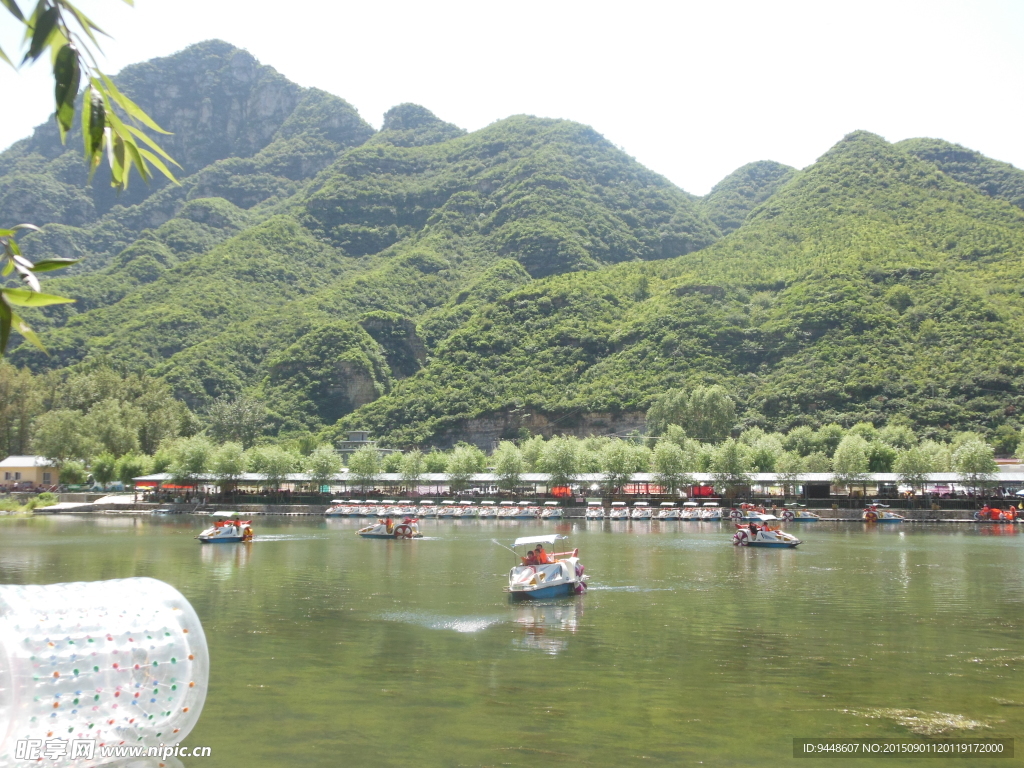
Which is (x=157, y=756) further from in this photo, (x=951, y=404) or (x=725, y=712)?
(x=951, y=404)

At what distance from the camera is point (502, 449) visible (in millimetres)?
115250

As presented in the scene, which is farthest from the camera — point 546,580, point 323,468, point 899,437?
point 899,437

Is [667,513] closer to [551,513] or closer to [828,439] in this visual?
[551,513]

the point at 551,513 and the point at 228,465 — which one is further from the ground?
the point at 228,465

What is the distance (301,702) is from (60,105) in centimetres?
1660

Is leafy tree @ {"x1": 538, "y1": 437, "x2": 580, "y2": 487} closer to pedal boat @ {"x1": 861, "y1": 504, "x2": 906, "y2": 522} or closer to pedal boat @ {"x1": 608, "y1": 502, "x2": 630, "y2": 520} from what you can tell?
pedal boat @ {"x1": 608, "y1": 502, "x2": 630, "y2": 520}

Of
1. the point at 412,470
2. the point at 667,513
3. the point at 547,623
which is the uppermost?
the point at 412,470

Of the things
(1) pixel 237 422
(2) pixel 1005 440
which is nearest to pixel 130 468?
(1) pixel 237 422

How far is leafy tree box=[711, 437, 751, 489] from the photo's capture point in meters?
100

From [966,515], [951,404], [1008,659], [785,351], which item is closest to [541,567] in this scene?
[1008,659]

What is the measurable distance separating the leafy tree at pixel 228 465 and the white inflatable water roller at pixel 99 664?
97490 millimetres

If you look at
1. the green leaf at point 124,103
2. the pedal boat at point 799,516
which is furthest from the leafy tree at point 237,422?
the green leaf at point 124,103

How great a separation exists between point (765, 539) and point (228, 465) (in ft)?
232

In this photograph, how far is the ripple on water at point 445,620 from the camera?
91.4ft
